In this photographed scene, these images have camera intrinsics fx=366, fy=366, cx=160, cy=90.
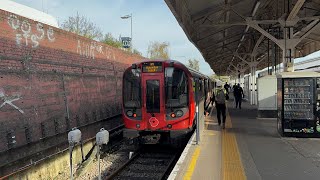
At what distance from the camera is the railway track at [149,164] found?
9594mm

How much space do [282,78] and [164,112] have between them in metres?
3.60

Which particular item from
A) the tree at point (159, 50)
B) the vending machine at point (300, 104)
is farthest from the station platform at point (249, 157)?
the tree at point (159, 50)

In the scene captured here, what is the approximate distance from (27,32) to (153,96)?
12.9 ft

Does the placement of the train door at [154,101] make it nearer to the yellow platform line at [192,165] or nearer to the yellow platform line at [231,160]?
the yellow platform line at [192,165]

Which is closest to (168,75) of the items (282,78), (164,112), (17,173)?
(164,112)

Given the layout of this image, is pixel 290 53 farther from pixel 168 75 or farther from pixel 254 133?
pixel 168 75

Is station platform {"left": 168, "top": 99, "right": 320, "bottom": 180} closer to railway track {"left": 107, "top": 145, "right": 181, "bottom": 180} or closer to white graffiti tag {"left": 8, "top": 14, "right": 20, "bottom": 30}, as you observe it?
railway track {"left": 107, "top": 145, "right": 181, "bottom": 180}

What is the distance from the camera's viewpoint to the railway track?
31.5 ft

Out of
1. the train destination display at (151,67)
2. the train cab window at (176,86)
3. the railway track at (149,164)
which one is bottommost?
the railway track at (149,164)

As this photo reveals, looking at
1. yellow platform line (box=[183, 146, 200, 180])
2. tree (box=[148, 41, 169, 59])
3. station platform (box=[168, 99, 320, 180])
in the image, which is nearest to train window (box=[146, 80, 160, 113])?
station platform (box=[168, 99, 320, 180])

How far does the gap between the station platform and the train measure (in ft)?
2.57

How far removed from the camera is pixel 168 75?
35.6 feet

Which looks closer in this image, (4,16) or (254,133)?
(4,16)

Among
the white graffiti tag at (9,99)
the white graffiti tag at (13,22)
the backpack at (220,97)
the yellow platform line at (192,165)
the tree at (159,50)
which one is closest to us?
the yellow platform line at (192,165)
